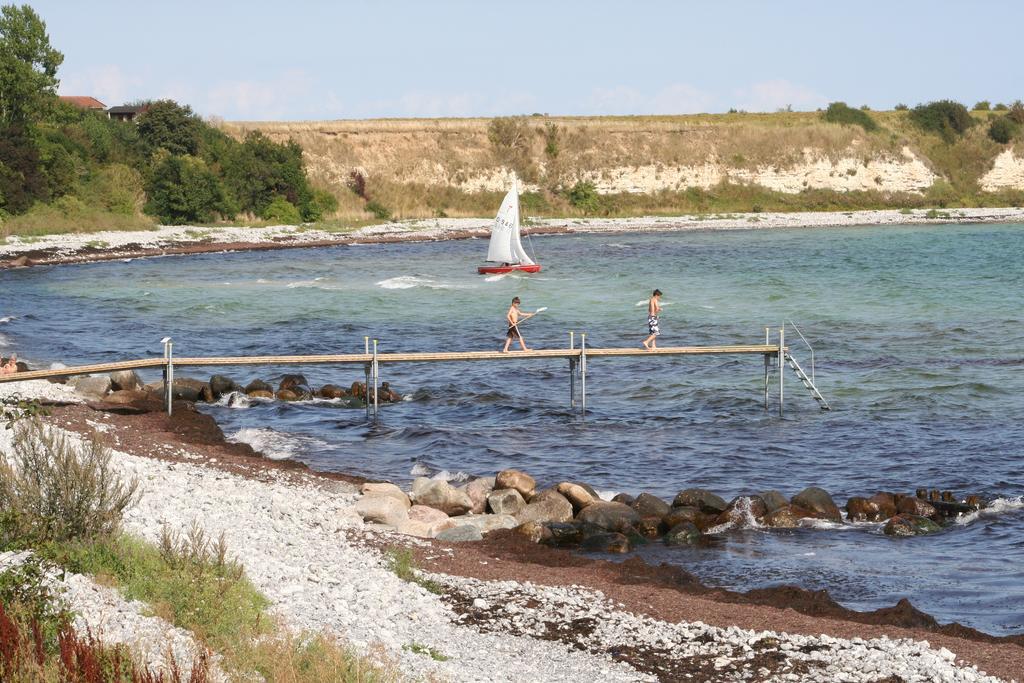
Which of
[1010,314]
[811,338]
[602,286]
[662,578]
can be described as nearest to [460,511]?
[662,578]

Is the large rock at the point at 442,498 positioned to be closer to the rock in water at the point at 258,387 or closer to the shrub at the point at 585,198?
the rock in water at the point at 258,387

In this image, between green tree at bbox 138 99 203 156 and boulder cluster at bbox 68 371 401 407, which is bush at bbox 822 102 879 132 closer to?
green tree at bbox 138 99 203 156

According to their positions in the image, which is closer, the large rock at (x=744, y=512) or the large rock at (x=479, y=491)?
the large rock at (x=744, y=512)

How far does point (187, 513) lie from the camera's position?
1622cm

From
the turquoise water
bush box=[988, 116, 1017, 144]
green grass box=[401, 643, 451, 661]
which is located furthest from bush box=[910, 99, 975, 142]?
green grass box=[401, 643, 451, 661]

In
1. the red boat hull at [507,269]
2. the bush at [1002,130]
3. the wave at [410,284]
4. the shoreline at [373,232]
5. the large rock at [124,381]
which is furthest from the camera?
the bush at [1002,130]

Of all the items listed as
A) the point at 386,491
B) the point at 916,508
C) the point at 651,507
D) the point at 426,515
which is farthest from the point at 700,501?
the point at 386,491

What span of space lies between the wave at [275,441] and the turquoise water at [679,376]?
0.13 metres

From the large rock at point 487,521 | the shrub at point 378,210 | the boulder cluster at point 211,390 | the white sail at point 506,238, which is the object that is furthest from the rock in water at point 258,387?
the shrub at point 378,210

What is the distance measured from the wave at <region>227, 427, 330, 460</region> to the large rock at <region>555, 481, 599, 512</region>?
6760 millimetres

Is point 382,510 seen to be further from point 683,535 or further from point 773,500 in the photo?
point 773,500

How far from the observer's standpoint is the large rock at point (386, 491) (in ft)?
63.7

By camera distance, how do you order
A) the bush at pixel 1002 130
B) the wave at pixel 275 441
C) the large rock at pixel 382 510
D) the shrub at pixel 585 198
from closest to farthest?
the large rock at pixel 382 510 → the wave at pixel 275 441 → the shrub at pixel 585 198 → the bush at pixel 1002 130

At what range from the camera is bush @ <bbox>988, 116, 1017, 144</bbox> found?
121 meters
